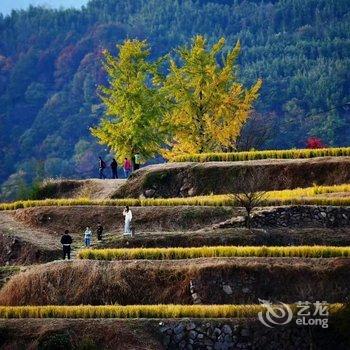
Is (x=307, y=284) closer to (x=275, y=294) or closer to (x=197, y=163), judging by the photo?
(x=275, y=294)

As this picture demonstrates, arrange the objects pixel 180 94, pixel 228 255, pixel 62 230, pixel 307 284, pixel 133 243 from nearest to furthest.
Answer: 1. pixel 307 284
2. pixel 228 255
3. pixel 133 243
4. pixel 62 230
5. pixel 180 94

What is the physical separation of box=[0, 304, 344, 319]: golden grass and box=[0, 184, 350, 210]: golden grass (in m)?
12.8

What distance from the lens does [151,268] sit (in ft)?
133

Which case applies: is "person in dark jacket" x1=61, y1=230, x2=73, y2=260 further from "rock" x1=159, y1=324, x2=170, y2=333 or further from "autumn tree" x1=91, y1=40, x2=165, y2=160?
"autumn tree" x1=91, y1=40, x2=165, y2=160

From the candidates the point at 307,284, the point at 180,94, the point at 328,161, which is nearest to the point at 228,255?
the point at 307,284

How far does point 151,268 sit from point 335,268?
6.28 meters

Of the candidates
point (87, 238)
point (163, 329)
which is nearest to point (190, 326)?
point (163, 329)

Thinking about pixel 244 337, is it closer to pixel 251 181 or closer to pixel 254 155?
pixel 251 181

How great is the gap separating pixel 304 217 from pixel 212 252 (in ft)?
21.3

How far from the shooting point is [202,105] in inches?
2660

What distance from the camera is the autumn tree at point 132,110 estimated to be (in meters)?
64.2

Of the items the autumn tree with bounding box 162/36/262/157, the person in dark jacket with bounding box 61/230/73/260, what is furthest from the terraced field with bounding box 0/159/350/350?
the autumn tree with bounding box 162/36/262/157

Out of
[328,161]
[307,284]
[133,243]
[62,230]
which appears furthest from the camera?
[328,161]

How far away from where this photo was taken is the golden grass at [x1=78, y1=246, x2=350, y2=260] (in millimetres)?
40500
